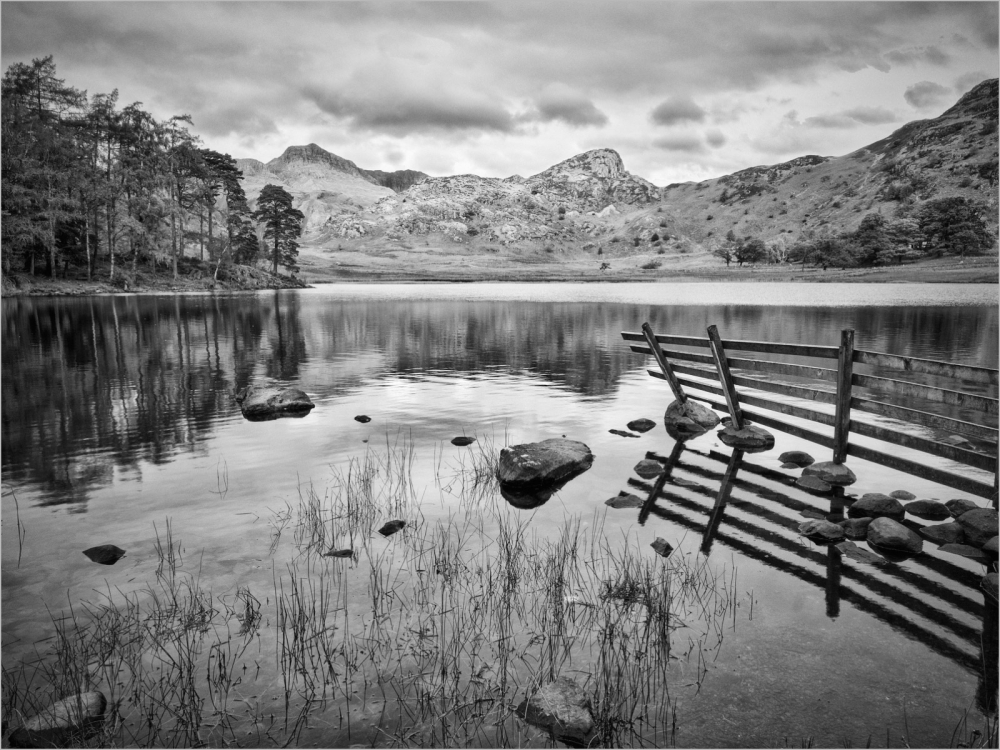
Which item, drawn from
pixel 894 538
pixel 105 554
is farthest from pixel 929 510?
pixel 105 554

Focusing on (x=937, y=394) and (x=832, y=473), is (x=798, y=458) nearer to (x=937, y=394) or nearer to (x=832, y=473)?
(x=832, y=473)

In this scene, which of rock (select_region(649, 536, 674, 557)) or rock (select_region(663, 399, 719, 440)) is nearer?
rock (select_region(649, 536, 674, 557))

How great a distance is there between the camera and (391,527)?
994 centimetres

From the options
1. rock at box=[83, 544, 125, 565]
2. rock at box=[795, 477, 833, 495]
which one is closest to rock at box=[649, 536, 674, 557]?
rock at box=[795, 477, 833, 495]

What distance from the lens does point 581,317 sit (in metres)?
60.5

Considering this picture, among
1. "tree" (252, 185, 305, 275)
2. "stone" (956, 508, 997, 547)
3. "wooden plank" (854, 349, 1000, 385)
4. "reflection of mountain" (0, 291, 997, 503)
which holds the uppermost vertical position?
"tree" (252, 185, 305, 275)

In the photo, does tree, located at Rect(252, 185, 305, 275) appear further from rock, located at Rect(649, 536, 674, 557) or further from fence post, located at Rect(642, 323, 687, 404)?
rock, located at Rect(649, 536, 674, 557)

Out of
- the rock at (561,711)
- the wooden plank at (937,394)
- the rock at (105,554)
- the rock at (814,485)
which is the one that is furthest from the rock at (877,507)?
the rock at (105,554)

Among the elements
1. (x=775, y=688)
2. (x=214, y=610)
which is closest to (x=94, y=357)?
(x=214, y=610)

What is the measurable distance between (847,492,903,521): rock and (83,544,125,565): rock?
11547 millimetres

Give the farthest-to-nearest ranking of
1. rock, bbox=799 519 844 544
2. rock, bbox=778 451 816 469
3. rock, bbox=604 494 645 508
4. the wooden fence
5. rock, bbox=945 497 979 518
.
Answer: rock, bbox=778 451 816 469, rock, bbox=604 494 645 508, rock, bbox=945 497 979 518, the wooden fence, rock, bbox=799 519 844 544

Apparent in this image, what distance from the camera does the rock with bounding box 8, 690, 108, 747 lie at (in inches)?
203

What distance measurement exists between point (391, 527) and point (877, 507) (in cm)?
806

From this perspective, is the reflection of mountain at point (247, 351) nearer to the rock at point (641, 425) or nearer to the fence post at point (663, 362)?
the rock at point (641, 425)
